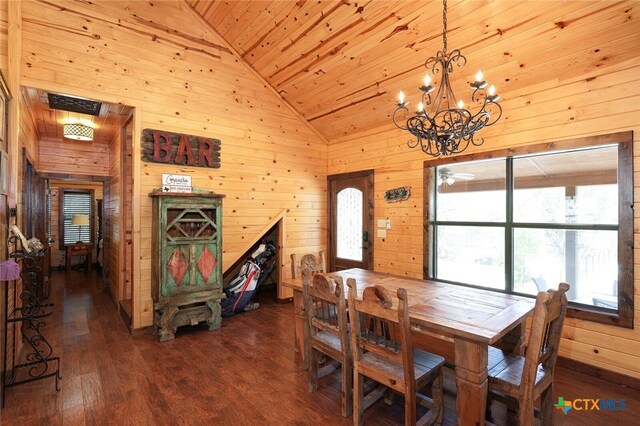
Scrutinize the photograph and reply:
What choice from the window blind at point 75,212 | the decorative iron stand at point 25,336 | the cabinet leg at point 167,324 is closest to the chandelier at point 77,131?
the decorative iron stand at point 25,336

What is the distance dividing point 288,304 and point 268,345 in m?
1.61

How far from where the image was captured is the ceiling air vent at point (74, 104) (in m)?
3.56

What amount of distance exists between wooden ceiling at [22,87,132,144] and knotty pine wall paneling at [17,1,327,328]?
338mm

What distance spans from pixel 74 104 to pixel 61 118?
99 centimetres

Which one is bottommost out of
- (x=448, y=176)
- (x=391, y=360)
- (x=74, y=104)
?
(x=391, y=360)

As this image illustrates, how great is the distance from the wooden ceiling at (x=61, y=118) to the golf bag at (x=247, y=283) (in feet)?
8.51

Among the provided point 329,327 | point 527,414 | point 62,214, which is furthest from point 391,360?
point 62,214

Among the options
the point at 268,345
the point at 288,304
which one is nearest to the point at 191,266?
the point at 268,345

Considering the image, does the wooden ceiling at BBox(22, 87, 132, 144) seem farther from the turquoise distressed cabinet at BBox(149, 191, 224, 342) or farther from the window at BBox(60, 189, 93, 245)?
the window at BBox(60, 189, 93, 245)

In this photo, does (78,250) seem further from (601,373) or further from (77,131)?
(601,373)

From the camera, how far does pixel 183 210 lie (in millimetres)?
3998

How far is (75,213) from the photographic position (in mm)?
8281

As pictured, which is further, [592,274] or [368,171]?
[368,171]

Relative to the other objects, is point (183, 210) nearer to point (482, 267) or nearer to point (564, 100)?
point (482, 267)
